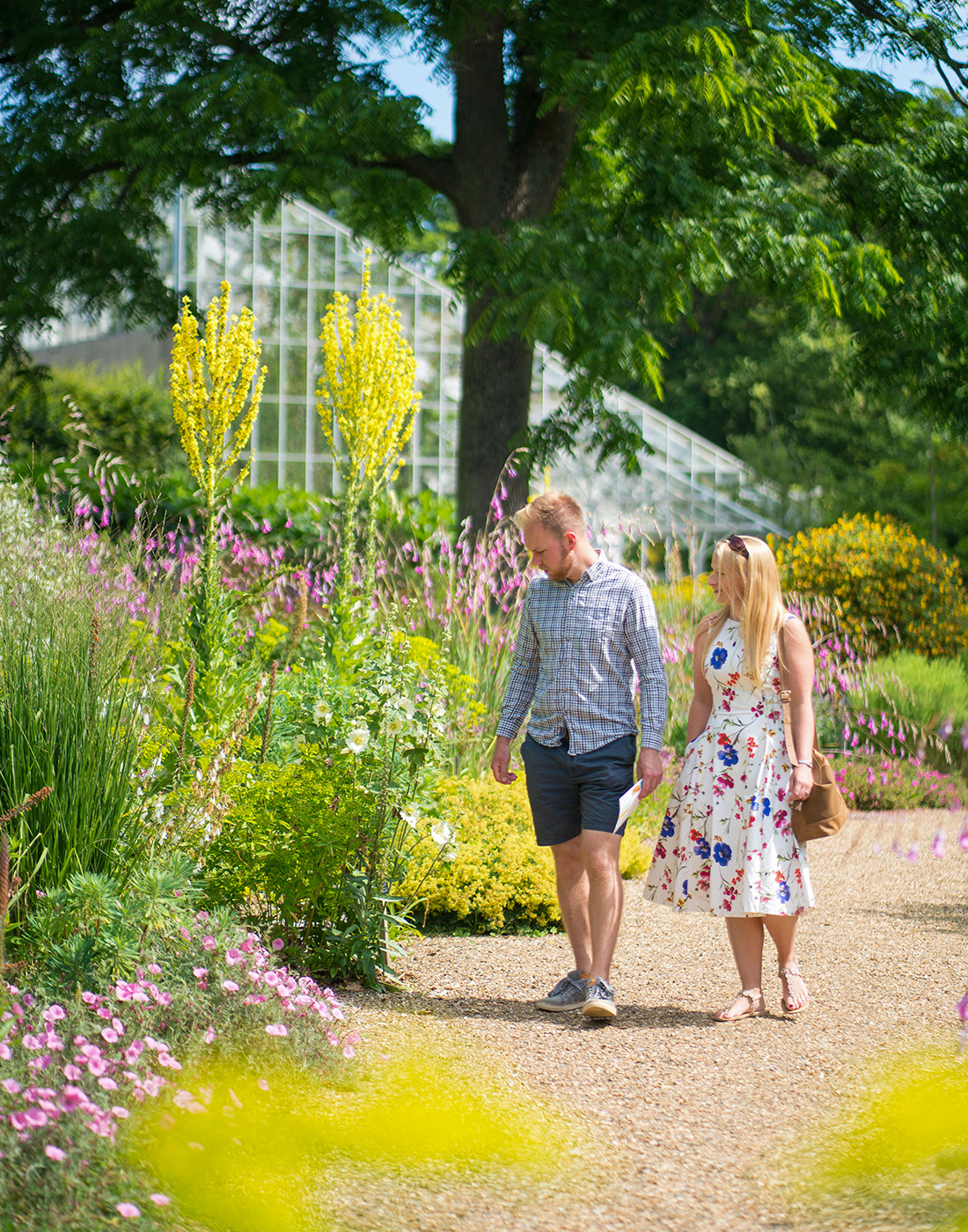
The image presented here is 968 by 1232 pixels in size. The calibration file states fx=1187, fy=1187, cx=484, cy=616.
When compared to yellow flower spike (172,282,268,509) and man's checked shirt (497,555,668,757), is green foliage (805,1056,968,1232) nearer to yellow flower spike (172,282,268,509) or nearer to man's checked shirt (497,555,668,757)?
man's checked shirt (497,555,668,757)

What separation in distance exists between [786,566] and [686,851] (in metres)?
7.38

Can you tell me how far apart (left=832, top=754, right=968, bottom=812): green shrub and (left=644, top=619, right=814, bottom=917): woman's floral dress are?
376 cm

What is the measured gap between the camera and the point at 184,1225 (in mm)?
2096

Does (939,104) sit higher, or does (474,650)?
(939,104)

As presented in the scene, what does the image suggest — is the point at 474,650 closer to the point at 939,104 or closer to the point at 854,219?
the point at 854,219

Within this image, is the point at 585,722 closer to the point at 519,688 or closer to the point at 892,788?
the point at 519,688

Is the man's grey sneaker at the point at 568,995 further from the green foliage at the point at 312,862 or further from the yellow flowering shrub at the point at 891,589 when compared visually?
the yellow flowering shrub at the point at 891,589

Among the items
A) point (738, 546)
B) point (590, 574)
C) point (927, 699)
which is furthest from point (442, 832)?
point (927, 699)

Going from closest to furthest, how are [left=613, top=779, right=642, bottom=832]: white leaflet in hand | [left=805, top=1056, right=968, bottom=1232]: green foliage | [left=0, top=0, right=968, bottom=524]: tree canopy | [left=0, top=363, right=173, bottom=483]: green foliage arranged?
[left=805, top=1056, right=968, bottom=1232]: green foliage
[left=613, top=779, right=642, bottom=832]: white leaflet in hand
[left=0, top=0, right=968, bottom=524]: tree canopy
[left=0, top=363, right=173, bottom=483]: green foliage

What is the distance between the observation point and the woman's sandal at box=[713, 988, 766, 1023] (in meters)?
3.58

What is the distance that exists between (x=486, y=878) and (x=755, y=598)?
168 centimetres

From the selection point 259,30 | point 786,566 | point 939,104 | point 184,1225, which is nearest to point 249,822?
point 184,1225

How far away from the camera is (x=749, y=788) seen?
11.8ft

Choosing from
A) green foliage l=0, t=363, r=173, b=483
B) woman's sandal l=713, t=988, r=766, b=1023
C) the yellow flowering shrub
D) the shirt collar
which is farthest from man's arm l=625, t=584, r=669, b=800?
the yellow flowering shrub
